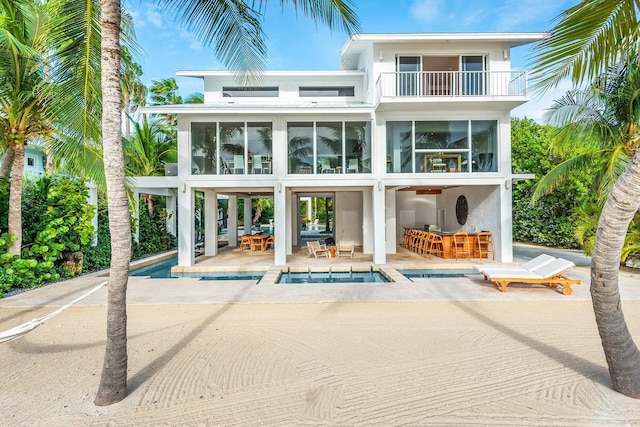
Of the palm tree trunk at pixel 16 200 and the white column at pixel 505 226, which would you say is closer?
the palm tree trunk at pixel 16 200

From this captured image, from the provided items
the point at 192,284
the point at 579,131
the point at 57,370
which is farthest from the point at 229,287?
the point at 579,131

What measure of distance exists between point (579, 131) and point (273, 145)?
31.6 feet

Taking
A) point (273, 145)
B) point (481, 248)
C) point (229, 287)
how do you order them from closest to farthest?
point (229, 287) < point (273, 145) < point (481, 248)

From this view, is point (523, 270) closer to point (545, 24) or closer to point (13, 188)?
point (545, 24)

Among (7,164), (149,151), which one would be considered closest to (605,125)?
(7,164)

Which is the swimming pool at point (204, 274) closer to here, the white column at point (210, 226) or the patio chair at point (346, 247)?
the white column at point (210, 226)

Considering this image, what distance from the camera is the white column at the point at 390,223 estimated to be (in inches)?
545

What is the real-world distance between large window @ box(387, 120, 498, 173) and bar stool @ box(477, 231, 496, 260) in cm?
249

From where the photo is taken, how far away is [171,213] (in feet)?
52.9

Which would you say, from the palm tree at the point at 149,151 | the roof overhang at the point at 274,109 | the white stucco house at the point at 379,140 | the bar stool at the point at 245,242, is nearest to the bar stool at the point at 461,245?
the white stucco house at the point at 379,140

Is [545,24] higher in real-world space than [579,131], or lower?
lower

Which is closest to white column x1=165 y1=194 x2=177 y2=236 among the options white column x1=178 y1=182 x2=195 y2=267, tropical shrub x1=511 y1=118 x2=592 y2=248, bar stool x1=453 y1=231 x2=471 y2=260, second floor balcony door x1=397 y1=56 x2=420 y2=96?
white column x1=178 y1=182 x2=195 y2=267

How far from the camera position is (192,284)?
337 inches

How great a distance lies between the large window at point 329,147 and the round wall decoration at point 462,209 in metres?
5.44
